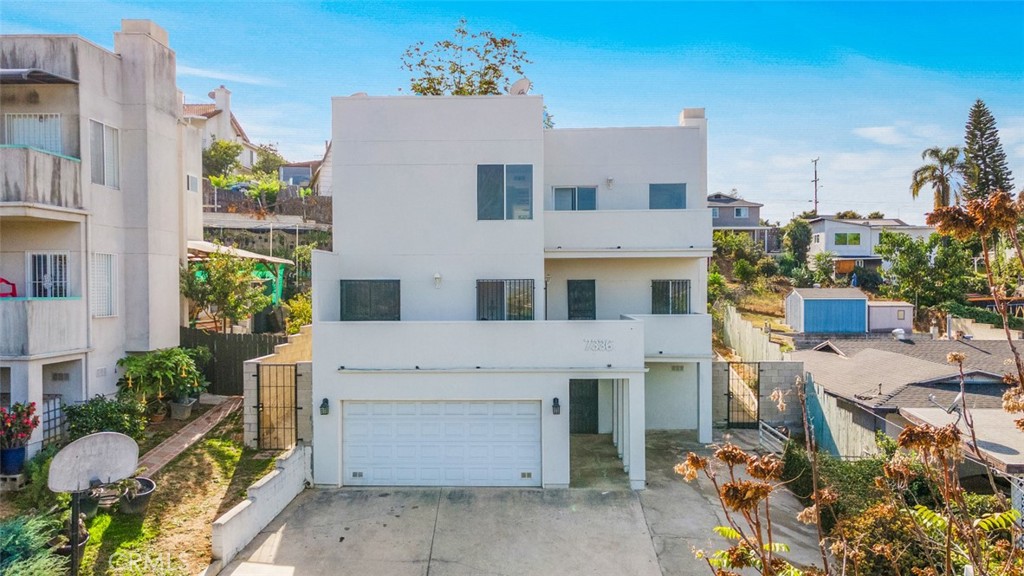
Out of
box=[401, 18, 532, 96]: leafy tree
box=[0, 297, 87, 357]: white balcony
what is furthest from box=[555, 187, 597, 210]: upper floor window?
box=[0, 297, 87, 357]: white balcony

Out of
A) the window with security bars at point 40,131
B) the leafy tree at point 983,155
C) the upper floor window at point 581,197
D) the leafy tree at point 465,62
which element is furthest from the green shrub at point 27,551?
the leafy tree at point 983,155

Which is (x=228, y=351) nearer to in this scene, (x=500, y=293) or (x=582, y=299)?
(x=500, y=293)

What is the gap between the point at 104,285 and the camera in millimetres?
13609

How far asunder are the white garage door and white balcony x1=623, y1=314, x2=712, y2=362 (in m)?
4.09

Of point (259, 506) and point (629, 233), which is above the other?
point (629, 233)

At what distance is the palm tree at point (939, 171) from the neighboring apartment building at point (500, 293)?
36.1 meters

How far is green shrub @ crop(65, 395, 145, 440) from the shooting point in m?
11.9

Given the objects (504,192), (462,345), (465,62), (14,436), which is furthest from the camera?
(465,62)

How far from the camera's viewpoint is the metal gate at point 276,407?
42.8ft

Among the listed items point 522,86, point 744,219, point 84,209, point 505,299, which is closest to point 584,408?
point 505,299

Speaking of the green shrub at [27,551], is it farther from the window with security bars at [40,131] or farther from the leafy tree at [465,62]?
the leafy tree at [465,62]

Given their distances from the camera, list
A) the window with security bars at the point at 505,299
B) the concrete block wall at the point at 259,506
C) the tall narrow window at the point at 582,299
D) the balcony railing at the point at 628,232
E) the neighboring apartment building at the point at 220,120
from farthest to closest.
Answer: the neighboring apartment building at the point at 220,120 < the tall narrow window at the point at 582,299 < the balcony railing at the point at 628,232 < the window with security bars at the point at 505,299 < the concrete block wall at the point at 259,506

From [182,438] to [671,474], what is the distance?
452 inches

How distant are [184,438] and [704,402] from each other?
12.9 meters
